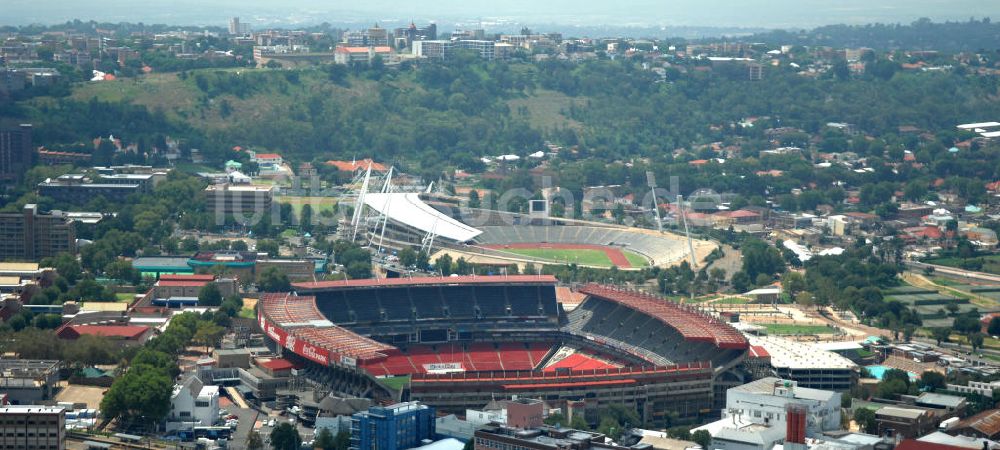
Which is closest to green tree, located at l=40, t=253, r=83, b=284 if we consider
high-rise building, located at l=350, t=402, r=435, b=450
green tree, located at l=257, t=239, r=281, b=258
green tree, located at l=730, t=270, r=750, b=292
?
green tree, located at l=257, t=239, r=281, b=258

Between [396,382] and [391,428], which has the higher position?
[391,428]

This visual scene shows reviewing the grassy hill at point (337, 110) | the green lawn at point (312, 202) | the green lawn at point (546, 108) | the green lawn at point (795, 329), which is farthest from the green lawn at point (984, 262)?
the green lawn at point (546, 108)

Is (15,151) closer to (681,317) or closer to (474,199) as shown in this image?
(474,199)

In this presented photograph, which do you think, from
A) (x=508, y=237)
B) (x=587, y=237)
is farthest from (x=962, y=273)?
(x=508, y=237)

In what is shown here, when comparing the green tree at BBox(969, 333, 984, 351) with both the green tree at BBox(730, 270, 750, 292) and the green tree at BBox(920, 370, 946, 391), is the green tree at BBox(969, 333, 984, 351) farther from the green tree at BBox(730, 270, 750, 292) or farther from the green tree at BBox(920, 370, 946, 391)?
the green tree at BBox(730, 270, 750, 292)

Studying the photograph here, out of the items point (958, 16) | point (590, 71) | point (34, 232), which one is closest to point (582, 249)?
point (34, 232)

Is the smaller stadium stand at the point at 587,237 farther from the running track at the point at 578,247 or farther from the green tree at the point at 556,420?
the green tree at the point at 556,420

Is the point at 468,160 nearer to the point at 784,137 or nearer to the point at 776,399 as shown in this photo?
the point at 784,137
